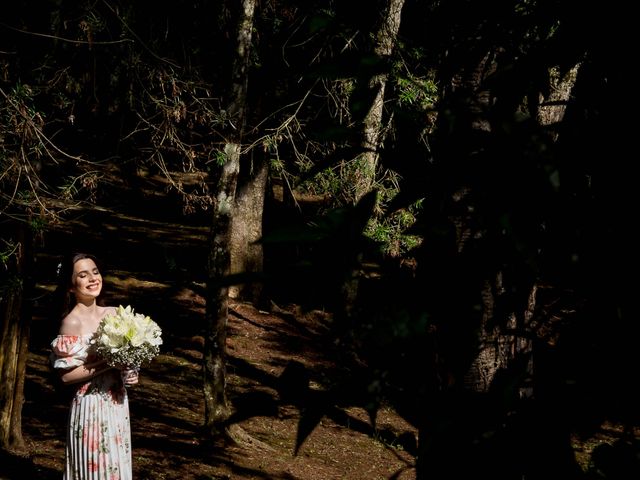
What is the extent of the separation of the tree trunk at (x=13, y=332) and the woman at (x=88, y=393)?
1.26 metres

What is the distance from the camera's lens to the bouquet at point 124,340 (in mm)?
4461

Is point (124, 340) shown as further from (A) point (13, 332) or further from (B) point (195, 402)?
(B) point (195, 402)

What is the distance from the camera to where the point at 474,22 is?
1.39 metres

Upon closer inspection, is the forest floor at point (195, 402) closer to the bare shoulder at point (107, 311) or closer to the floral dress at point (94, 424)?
the bare shoulder at point (107, 311)

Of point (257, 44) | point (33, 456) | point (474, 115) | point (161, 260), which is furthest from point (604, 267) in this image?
point (161, 260)

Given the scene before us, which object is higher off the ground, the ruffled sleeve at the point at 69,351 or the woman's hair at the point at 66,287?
the woman's hair at the point at 66,287

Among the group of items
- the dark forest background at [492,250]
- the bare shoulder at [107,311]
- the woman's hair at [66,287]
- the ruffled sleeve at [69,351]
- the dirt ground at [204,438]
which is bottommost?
the dirt ground at [204,438]

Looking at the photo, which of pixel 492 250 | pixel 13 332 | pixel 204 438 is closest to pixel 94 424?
pixel 13 332

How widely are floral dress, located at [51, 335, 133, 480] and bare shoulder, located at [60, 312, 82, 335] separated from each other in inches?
1.6

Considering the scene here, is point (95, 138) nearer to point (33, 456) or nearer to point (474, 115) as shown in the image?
point (33, 456)

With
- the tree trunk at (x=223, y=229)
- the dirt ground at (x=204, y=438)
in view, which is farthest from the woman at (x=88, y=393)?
the tree trunk at (x=223, y=229)

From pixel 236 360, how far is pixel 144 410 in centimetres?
274

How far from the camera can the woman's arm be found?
466 cm

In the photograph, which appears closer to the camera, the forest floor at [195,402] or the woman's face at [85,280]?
the woman's face at [85,280]
